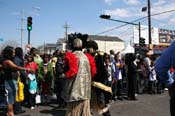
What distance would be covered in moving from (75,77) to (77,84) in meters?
0.13

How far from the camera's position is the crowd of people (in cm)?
610

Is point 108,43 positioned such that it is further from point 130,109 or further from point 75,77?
point 75,77

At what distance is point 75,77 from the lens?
6.05 meters

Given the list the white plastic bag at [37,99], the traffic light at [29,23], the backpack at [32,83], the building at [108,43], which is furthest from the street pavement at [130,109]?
the building at [108,43]

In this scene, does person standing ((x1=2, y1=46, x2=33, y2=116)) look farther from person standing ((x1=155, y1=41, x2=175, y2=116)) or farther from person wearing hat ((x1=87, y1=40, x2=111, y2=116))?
person standing ((x1=155, y1=41, x2=175, y2=116))

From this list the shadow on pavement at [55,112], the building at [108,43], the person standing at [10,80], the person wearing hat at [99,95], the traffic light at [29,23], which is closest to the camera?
the person wearing hat at [99,95]

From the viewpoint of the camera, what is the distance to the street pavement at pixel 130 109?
374 inches

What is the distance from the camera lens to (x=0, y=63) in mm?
8867

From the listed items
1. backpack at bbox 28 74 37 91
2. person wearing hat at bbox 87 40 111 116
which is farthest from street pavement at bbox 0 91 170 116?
person wearing hat at bbox 87 40 111 116

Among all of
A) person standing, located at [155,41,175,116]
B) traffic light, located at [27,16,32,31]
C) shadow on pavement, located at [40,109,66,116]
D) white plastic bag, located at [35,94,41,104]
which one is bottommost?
shadow on pavement, located at [40,109,66,116]

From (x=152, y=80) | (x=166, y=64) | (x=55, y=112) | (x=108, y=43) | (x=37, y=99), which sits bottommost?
(x=55, y=112)

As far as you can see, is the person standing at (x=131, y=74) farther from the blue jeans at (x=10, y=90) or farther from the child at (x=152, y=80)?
the blue jeans at (x=10, y=90)

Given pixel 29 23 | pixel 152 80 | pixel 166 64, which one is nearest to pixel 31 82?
pixel 152 80

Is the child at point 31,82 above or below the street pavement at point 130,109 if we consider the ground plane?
above
